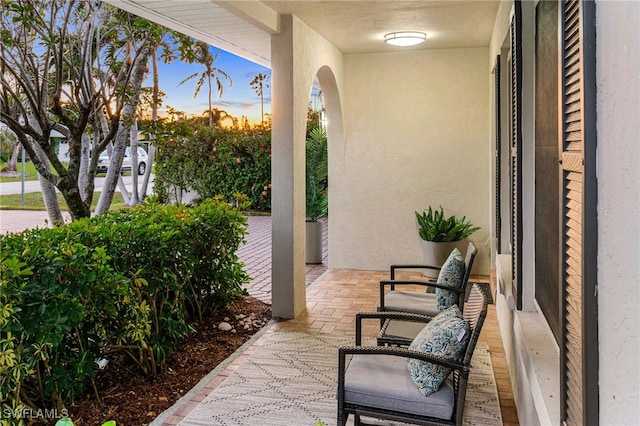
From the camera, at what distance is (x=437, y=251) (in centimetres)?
657

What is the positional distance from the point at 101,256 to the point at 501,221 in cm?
319

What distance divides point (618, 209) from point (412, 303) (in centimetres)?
284

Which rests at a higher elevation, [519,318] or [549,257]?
[549,257]

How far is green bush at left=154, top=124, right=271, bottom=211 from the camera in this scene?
1371cm

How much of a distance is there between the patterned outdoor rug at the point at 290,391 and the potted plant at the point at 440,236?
2.42 metres

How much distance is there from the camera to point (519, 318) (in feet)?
9.21

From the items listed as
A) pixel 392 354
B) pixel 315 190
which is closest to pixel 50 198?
pixel 315 190

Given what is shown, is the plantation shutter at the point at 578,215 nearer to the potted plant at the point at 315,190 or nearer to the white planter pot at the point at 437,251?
the white planter pot at the point at 437,251

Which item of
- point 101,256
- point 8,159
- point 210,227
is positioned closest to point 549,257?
point 101,256

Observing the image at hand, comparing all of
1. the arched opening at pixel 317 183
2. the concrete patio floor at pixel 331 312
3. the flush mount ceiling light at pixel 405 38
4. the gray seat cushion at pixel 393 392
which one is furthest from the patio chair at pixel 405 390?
the arched opening at pixel 317 183

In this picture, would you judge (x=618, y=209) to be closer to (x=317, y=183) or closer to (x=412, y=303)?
(x=412, y=303)

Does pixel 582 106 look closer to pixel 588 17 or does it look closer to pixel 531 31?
pixel 588 17

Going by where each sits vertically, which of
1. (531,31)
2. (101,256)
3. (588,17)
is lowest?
(101,256)

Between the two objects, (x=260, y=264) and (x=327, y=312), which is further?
(x=260, y=264)
